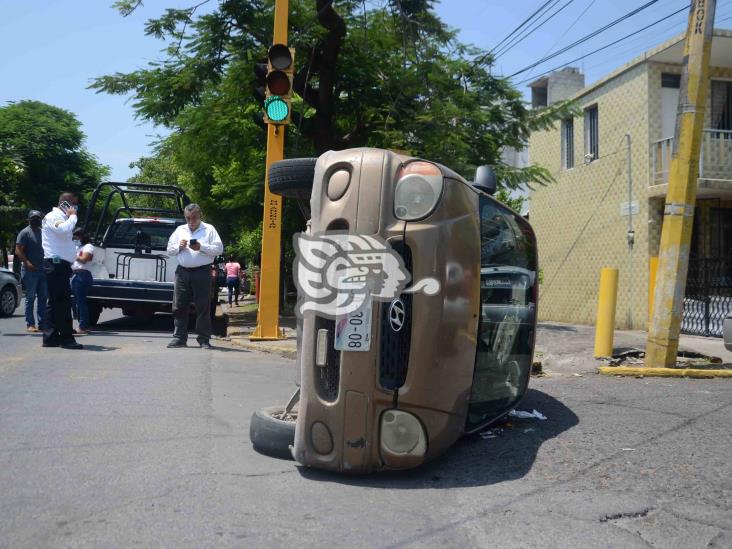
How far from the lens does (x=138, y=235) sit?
472 inches

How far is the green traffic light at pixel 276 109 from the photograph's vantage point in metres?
9.53

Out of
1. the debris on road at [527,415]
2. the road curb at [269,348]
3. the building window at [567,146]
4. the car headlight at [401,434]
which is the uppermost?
the building window at [567,146]

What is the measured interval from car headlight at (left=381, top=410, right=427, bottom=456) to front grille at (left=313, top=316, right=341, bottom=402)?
1.04 ft

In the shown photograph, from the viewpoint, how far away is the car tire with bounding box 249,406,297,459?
419 cm

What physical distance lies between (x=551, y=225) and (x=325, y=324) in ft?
57.0

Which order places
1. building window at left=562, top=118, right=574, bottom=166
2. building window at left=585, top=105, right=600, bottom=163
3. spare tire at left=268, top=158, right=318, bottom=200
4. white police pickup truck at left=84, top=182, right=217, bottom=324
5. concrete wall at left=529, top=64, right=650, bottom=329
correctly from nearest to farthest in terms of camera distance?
1. spare tire at left=268, top=158, right=318, bottom=200
2. white police pickup truck at left=84, top=182, right=217, bottom=324
3. concrete wall at left=529, top=64, right=650, bottom=329
4. building window at left=585, top=105, right=600, bottom=163
5. building window at left=562, top=118, right=574, bottom=166

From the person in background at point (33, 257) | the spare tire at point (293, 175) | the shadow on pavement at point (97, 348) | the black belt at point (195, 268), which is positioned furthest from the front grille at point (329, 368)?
the person in background at point (33, 257)

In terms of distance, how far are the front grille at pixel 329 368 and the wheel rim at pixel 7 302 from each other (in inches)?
494

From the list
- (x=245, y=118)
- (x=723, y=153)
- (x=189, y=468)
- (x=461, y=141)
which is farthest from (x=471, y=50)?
(x=189, y=468)

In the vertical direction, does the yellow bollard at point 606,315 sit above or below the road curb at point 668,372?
above

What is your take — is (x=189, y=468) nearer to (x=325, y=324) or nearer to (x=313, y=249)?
(x=325, y=324)

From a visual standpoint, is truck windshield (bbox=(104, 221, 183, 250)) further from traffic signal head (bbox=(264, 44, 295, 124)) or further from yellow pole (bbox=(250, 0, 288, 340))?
traffic signal head (bbox=(264, 44, 295, 124))

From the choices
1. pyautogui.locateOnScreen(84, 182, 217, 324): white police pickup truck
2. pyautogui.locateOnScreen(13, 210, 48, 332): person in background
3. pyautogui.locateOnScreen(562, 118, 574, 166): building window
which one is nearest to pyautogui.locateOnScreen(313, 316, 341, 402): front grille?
pyautogui.locateOnScreen(84, 182, 217, 324): white police pickup truck

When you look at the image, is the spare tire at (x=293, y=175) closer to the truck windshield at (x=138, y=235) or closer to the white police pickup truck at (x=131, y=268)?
the white police pickup truck at (x=131, y=268)
